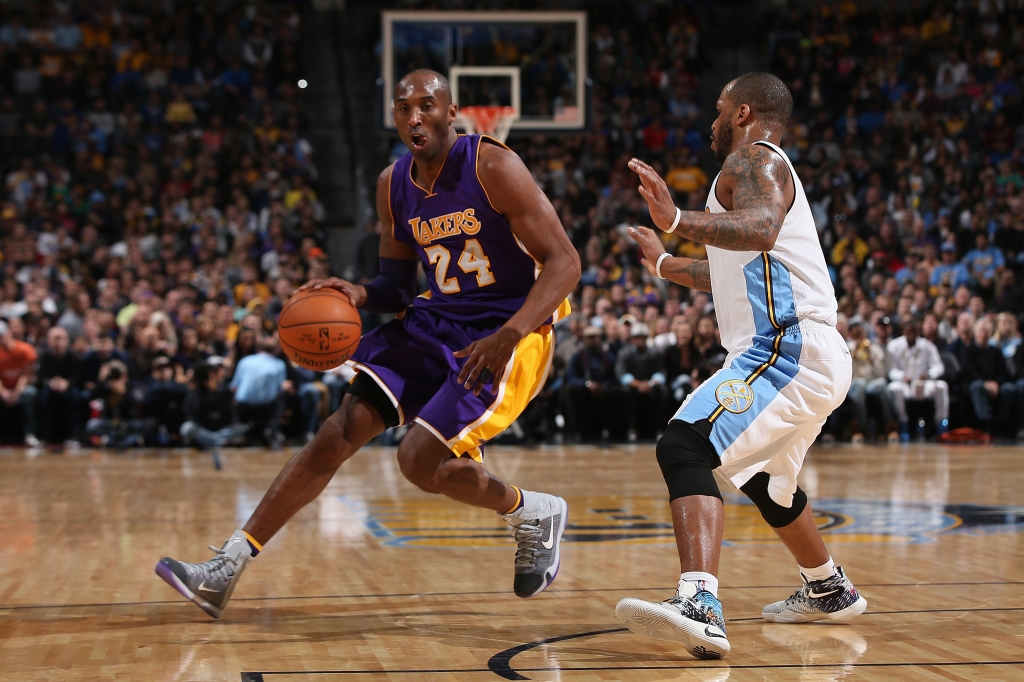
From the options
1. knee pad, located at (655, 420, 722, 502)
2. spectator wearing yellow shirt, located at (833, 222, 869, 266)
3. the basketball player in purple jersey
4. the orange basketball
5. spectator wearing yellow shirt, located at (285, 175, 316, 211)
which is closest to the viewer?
knee pad, located at (655, 420, 722, 502)

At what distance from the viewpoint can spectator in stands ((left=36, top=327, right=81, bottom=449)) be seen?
1214cm

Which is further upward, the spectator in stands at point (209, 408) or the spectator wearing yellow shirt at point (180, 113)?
the spectator wearing yellow shirt at point (180, 113)

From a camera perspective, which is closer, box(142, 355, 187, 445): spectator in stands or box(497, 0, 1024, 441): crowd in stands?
box(142, 355, 187, 445): spectator in stands

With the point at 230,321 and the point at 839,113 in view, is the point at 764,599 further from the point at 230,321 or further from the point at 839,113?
the point at 839,113

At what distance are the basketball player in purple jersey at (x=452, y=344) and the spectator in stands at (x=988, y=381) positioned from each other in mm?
9951

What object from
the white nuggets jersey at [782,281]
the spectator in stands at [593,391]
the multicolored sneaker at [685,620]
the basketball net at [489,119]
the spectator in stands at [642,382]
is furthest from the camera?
the basketball net at [489,119]

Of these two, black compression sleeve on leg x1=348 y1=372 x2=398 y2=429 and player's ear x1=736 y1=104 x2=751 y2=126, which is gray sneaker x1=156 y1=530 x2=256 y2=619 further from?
player's ear x1=736 y1=104 x2=751 y2=126

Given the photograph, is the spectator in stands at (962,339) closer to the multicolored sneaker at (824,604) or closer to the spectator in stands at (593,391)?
the spectator in stands at (593,391)

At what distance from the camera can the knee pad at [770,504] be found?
381 cm

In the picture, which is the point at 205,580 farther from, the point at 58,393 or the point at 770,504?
the point at 58,393

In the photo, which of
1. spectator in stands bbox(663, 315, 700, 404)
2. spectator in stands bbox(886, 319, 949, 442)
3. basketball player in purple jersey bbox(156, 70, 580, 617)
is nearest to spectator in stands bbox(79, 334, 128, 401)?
spectator in stands bbox(663, 315, 700, 404)

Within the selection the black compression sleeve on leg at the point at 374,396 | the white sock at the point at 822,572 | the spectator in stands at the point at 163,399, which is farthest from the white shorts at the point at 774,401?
the spectator in stands at the point at 163,399

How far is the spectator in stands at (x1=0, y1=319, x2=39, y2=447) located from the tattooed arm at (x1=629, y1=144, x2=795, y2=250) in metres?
10.2

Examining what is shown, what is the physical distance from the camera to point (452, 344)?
14.0 feet
